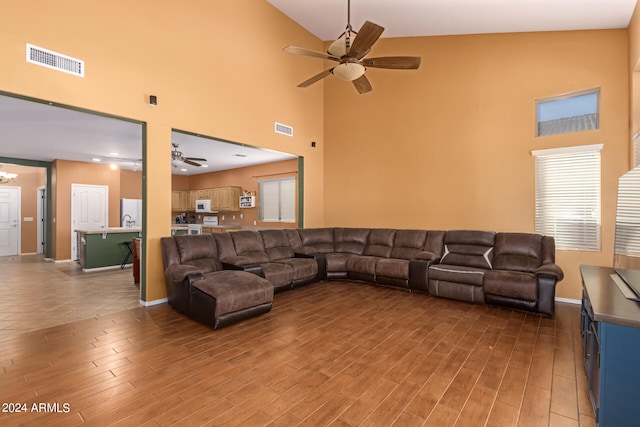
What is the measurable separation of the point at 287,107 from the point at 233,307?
4.23 meters

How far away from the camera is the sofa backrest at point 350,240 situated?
5887 mm

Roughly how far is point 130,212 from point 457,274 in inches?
378

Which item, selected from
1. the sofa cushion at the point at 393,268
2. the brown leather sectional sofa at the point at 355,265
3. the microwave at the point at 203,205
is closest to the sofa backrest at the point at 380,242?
the brown leather sectional sofa at the point at 355,265

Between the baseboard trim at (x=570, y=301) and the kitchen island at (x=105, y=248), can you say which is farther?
the kitchen island at (x=105, y=248)

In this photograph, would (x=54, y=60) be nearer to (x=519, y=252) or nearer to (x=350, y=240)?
(x=350, y=240)

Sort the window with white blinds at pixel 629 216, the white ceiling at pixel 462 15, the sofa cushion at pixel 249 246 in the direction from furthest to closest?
the sofa cushion at pixel 249 246
the white ceiling at pixel 462 15
the window with white blinds at pixel 629 216

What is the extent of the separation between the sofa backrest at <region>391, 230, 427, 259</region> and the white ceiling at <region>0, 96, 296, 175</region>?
2.78m

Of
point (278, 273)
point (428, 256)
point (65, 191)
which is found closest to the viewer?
point (278, 273)

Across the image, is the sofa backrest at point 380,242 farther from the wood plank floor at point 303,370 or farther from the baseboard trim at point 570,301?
the baseboard trim at point 570,301

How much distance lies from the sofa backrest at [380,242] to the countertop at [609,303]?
3.18m

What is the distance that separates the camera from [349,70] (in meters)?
3.46

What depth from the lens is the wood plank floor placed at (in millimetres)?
1853

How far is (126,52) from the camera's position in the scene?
12.2 feet

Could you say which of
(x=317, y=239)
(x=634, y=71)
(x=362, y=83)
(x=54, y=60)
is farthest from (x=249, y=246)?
(x=634, y=71)
